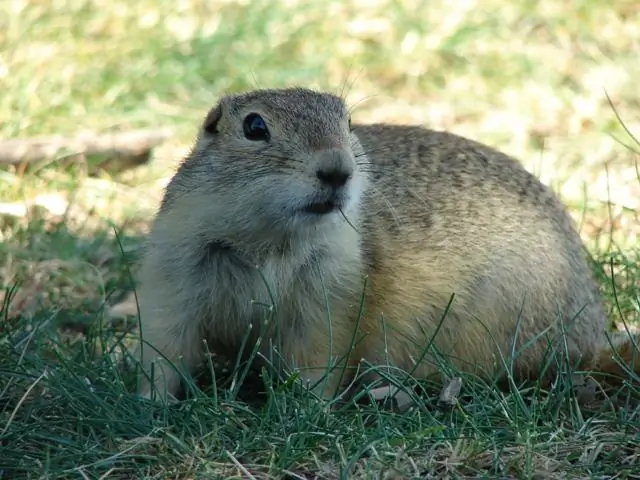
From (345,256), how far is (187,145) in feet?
12.3

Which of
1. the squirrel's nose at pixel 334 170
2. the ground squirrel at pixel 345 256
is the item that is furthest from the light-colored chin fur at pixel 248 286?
the squirrel's nose at pixel 334 170

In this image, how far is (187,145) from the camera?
7.95 metres

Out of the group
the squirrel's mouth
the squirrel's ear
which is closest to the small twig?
the squirrel's mouth

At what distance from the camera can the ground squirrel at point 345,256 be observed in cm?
420

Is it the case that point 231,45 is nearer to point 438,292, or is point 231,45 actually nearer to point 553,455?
point 438,292

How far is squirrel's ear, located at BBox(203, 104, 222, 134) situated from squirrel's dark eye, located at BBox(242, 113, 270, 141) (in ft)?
0.80

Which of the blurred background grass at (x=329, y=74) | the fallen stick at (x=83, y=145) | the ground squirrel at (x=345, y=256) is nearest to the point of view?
the ground squirrel at (x=345, y=256)

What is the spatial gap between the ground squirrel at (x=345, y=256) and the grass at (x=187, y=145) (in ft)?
0.89

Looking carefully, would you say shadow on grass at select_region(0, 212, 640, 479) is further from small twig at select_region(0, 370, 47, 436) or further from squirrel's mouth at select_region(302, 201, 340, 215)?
squirrel's mouth at select_region(302, 201, 340, 215)

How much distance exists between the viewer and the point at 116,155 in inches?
290

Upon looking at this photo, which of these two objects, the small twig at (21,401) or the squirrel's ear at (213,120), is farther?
the squirrel's ear at (213,120)

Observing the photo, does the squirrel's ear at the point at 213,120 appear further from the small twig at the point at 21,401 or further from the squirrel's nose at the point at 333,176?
the small twig at the point at 21,401

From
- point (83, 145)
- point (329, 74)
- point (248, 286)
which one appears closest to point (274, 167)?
point (248, 286)

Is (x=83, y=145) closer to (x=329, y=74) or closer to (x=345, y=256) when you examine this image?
(x=329, y=74)
